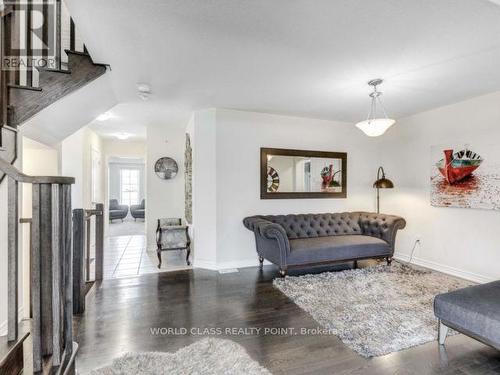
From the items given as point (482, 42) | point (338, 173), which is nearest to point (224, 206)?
point (338, 173)

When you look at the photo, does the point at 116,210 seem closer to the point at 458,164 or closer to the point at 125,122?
the point at 125,122

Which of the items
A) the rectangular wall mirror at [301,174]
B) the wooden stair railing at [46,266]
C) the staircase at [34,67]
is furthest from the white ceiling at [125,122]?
the wooden stair railing at [46,266]

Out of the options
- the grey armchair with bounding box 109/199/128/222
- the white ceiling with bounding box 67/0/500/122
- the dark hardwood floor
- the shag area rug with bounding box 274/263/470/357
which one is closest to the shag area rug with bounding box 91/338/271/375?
the dark hardwood floor

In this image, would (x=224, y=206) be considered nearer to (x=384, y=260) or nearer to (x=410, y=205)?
(x=384, y=260)

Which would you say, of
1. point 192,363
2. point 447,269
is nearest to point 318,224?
point 447,269

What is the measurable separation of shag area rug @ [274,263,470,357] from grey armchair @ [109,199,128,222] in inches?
319

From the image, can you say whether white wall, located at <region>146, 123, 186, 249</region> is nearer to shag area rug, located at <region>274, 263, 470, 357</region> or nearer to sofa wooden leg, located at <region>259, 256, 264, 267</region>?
sofa wooden leg, located at <region>259, 256, 264, 267</region>

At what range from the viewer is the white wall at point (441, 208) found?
3.51m

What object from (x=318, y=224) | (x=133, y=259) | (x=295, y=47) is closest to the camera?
(x=295, y=47)

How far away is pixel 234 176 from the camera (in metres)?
4.25

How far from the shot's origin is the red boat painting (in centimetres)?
363

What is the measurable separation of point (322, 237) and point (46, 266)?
3.60 meters

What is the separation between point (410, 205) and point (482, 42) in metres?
2.84

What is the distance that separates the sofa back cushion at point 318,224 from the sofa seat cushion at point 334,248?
0.75 feet
